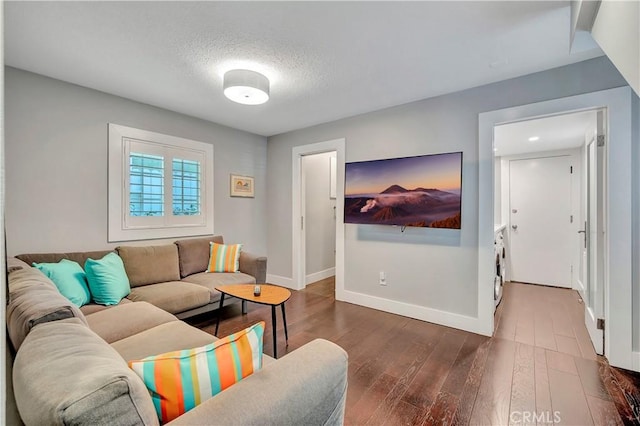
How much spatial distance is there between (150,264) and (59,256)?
0.72 metres

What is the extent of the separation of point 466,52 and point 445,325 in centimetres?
256

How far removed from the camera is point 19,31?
1.92 meters

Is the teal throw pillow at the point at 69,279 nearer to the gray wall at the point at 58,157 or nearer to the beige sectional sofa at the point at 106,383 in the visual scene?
the gray wall at the point at 58,157

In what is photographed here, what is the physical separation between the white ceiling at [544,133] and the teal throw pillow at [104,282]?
12.7ft

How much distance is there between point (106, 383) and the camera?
0.67 meters

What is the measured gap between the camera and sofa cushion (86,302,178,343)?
5.86 ft

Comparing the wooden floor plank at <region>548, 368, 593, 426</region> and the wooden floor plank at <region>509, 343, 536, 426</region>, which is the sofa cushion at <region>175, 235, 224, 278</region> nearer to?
the wooden floor plank at <region>509, 343, 536, 426</region>

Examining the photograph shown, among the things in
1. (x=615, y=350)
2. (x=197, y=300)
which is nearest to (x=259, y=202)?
(x=197, y=300)

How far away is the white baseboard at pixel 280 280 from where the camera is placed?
4406 mm

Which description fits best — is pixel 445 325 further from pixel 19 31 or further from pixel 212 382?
pixel 19 31

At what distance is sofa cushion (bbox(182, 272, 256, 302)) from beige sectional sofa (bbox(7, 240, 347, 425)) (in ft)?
5.01

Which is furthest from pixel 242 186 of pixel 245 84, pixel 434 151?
pixel 434 151

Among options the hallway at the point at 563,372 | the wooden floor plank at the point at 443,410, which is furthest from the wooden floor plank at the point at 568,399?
the wooden floor plank at the point at 443,410

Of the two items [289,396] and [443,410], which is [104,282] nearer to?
[289,396]
